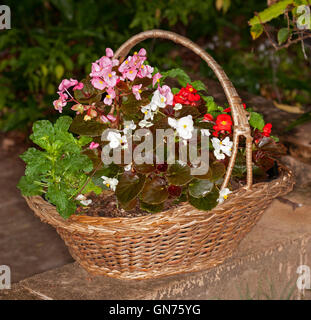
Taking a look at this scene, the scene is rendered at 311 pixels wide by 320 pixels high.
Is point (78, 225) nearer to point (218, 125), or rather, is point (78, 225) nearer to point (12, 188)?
point (218, 125)

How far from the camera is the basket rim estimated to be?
63.9 inches

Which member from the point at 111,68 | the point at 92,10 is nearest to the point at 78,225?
the point at 111,68

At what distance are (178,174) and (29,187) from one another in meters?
0.50

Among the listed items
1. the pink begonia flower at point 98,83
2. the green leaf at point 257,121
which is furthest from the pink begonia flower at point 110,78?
the green leaf at point 257,121

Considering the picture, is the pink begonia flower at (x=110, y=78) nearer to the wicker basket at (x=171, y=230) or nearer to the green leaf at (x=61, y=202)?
the wicker basket at (x=171, y=230)

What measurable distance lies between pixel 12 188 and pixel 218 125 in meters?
2.21

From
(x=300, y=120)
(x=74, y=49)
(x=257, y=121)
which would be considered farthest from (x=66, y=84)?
(x=74, y=49)

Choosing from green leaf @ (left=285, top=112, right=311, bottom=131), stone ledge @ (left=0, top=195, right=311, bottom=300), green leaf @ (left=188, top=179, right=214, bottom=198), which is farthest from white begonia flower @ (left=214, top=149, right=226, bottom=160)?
green leaf @ (left=285, top=112, right=311, bottom=131)

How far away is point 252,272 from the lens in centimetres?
208

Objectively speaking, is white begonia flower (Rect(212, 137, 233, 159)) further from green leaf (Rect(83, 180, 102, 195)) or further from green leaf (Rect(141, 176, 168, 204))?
green leaf (Rect(83, 180, 102, 195))

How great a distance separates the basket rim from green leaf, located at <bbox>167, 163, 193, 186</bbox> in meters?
0.08

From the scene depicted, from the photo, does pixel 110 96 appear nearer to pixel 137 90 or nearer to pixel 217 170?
pixel 137 90

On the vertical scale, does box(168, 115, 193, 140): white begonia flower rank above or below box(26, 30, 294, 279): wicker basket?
above

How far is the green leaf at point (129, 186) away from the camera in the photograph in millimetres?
1674
